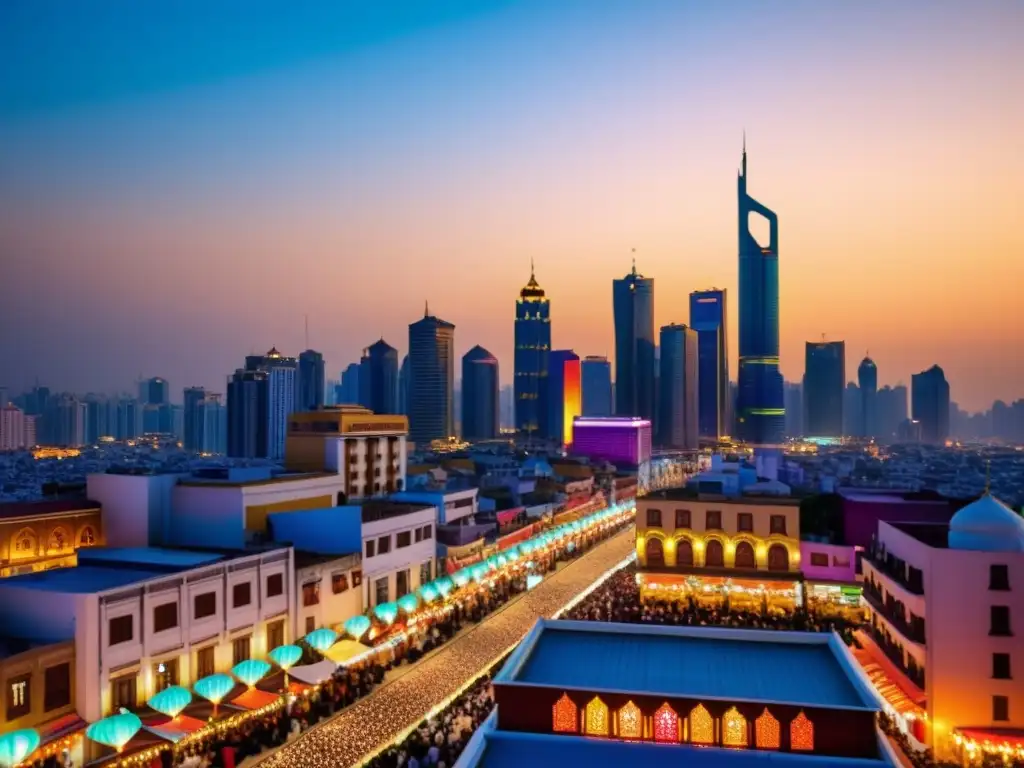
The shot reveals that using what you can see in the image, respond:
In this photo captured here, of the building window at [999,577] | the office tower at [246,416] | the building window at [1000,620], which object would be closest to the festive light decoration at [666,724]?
the building window at [1000,620]

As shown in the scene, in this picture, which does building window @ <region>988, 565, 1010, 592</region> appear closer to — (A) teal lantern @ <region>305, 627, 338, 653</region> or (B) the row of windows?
(B) the row of windows

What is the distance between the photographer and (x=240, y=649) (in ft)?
84.4

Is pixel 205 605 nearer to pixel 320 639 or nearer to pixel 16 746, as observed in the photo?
pixel 320 639

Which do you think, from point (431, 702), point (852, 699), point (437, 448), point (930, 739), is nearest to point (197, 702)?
point (431, 702)

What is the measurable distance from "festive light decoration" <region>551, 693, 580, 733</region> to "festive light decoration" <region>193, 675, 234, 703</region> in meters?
11.2

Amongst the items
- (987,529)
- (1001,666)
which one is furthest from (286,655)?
(987,529)

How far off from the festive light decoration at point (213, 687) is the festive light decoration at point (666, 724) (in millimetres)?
12831

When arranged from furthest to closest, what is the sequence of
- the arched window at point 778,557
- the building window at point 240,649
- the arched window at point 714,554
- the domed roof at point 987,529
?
the arched window at point 714,554
the arched window at point 778,557
the building window at point 240,649
the domed roof at point 987,529

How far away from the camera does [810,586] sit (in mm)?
36812

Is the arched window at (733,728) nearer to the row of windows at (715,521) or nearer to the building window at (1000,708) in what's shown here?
the building window at (1000,708)

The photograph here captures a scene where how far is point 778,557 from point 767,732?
24269mm

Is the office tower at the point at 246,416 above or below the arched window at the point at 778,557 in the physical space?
above

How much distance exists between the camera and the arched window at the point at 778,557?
37.4m

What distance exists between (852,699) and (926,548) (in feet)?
31.6
